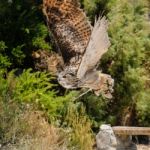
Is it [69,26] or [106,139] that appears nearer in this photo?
[106,139]

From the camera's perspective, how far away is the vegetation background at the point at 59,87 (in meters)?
7.52

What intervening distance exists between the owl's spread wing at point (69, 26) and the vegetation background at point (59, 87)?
0.25 metres

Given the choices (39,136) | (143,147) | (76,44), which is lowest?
(143,147)

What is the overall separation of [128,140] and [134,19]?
2.66 metres

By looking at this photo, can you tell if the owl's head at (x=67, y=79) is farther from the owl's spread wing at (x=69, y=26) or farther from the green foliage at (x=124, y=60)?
the green foliage at (x=124, y=60)

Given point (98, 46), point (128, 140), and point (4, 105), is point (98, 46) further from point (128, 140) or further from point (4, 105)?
point (4, 105)

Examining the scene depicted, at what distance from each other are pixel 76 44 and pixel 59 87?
77 cm

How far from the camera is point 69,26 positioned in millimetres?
8922

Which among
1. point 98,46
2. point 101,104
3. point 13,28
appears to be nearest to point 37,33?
point 13,28

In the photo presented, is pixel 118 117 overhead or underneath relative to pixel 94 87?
underneath

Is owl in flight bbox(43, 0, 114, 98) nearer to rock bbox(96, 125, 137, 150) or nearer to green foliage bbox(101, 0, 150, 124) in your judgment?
green foliage bbox(101, 0, 150, 124)

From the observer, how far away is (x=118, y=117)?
974cm

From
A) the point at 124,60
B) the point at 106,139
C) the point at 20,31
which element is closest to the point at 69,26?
the point at 20,31

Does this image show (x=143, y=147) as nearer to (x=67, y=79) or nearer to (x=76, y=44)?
(x=67, y=79)
